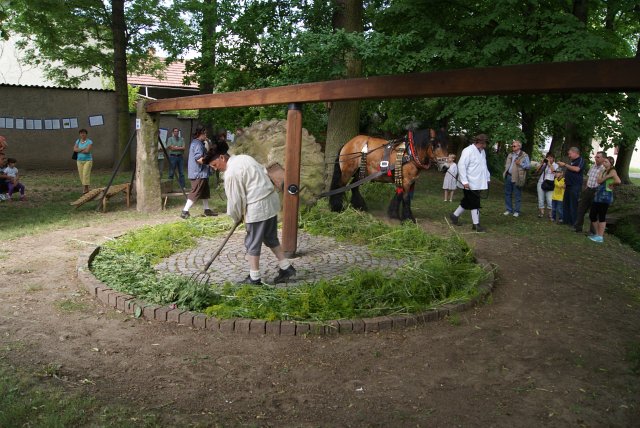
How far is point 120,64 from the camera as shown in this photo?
18.0 meters

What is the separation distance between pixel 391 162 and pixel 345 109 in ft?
11.9

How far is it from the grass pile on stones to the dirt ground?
1.08 ft

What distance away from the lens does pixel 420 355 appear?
183 inches

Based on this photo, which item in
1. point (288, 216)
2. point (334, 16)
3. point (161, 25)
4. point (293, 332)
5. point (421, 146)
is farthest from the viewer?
point (161, 25)

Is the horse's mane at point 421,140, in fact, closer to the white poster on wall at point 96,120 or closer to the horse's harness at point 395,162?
the horse's harness at point 395,162

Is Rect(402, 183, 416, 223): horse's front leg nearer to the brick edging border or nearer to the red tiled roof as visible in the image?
the brick edging border

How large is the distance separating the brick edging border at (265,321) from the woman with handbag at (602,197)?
15.9 feet

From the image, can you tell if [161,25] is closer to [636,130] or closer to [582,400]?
[636,130]

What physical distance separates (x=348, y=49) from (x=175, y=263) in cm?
630

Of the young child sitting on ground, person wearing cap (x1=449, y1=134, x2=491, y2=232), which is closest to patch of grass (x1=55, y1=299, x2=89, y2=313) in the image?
person wearing cap (x1=449, y1=134, x2=491, y2=232)

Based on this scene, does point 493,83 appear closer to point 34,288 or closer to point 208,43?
point 34,288

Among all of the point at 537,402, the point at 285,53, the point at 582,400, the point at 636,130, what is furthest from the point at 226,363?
the point at 636,130

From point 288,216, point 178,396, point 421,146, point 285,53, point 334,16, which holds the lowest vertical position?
point 178,396

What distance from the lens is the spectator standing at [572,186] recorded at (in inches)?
413
